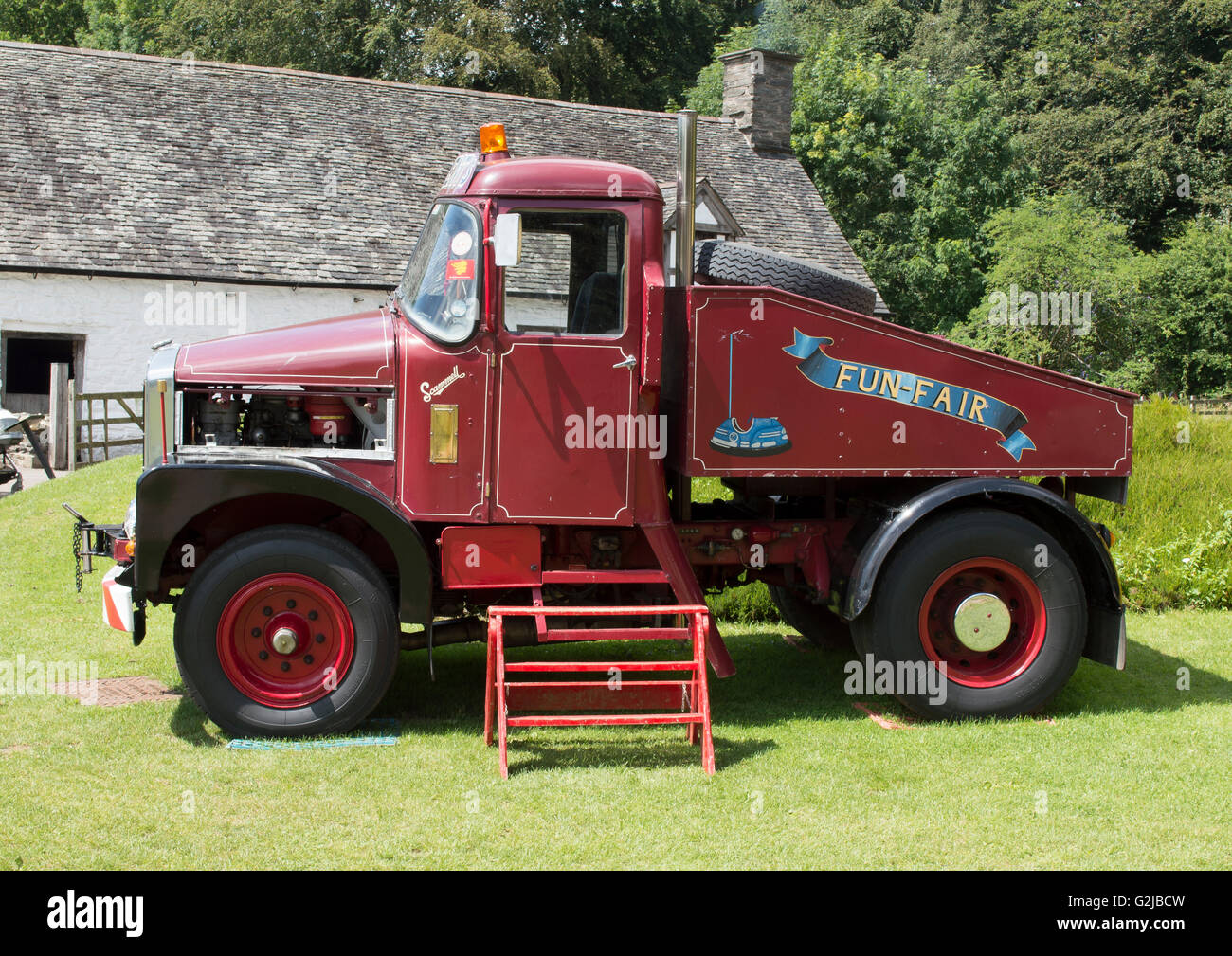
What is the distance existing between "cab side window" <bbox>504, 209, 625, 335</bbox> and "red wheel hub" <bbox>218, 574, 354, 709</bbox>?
1780mm

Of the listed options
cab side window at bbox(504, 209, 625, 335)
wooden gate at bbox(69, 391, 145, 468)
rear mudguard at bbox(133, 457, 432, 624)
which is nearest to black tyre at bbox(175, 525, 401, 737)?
rear mudguard at bbox(133, 457, 432, 624)

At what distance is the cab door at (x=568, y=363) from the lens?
6.30m

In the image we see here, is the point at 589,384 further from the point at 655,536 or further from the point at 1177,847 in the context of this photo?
the point at 1177,847

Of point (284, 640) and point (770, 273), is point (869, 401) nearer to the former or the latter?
point (770, 273)

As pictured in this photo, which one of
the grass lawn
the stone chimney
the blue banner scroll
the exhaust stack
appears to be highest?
the stone chimney

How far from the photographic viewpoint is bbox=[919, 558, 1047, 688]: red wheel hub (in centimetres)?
677

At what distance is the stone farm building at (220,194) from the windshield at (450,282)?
13768 mm

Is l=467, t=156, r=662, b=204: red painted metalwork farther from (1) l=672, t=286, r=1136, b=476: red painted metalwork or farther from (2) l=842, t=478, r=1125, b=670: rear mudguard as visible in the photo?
(2) l=842, t=478, r=1125, b=670: rear mudguard

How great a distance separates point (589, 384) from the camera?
6320 mm

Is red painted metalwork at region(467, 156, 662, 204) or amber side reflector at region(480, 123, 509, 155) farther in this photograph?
amber side reflector at region(480, 123, 509, 155)

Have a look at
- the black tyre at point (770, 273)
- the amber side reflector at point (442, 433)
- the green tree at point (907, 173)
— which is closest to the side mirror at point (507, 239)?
the amber side reflector at point (442, 433)

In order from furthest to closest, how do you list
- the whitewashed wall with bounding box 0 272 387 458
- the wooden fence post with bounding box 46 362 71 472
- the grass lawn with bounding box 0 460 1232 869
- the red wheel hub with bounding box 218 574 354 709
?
the whitewashed wall with bounding box 0 272 387 458, the wooden fence post with bounding box 46 362 71 472, the red wheel hub with bounding box 218 574 354 709, the grass lawn with bounding box 0 460 1232 869

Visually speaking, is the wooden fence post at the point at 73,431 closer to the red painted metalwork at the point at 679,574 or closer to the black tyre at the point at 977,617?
the red painted metalwork at the point at 679,574
